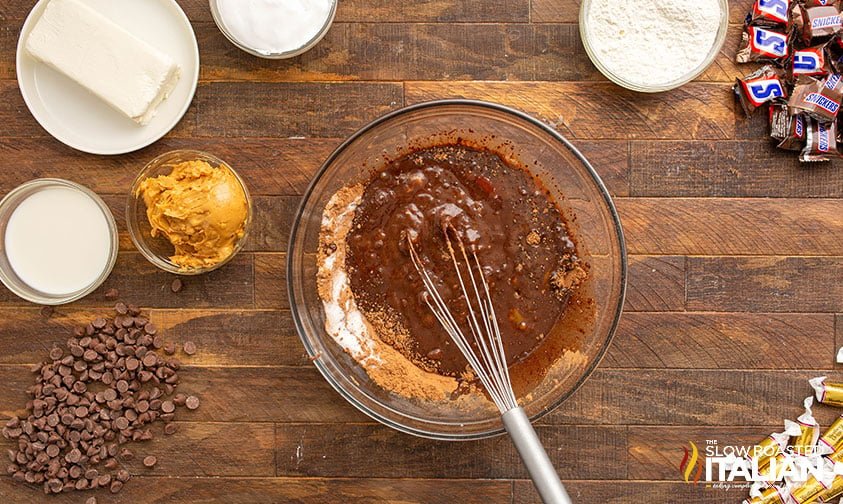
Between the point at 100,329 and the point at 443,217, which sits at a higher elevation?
the point at 443,217

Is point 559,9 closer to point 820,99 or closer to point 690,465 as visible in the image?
point 820,99

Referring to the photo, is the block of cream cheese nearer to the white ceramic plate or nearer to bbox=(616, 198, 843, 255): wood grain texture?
the white ceramic plate

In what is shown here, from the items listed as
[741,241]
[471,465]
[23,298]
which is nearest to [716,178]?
[741,241]

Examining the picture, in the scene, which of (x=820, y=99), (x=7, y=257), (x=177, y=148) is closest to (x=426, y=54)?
(x=177, y=148)

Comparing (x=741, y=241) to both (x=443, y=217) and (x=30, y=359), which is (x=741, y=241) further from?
(x=30, y=359)

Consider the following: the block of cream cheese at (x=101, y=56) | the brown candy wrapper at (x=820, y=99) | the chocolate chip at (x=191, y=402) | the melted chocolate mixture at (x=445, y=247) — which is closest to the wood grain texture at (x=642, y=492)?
the melted chocolate mixture at (x=445, y=247)

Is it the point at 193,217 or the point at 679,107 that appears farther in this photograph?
the point at 679,107
